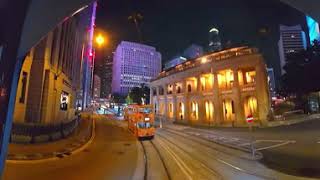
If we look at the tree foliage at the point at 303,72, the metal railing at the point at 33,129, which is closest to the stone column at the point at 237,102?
the tree foliage at the point at 303,72

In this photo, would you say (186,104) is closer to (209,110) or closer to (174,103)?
(174,103)

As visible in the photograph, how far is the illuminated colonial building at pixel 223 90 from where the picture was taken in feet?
128

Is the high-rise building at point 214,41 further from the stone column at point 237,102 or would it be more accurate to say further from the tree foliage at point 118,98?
the stone column at point 237,102

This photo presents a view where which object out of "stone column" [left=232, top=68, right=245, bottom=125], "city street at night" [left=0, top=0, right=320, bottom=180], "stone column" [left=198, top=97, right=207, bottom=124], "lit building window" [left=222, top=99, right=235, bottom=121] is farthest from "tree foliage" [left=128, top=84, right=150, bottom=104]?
"stone column" [left=232, top=68, right=245, bottom=125]

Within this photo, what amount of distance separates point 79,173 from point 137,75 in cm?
12156

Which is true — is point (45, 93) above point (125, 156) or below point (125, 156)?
above

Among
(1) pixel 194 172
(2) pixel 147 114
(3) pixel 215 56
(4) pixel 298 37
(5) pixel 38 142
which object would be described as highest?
(4) pixel 298 37

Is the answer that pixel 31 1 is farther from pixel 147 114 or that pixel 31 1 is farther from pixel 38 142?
pixel 147 114

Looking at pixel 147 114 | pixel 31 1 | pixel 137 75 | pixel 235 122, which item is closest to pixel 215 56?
pixel 235 122

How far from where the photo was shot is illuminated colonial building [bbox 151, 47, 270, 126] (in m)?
38.9

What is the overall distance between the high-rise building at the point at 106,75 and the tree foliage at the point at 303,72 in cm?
14260

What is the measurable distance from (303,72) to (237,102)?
14.5 m

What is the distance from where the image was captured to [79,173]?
1125cm

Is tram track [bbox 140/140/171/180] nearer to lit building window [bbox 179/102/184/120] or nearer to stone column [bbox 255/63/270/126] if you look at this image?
stone column [bbox 255/63/270/126]
